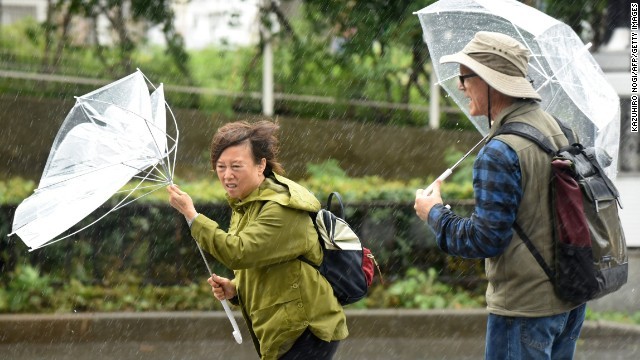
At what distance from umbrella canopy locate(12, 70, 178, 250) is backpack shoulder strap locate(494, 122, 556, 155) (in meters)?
1.35

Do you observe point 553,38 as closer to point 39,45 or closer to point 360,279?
point 360,279

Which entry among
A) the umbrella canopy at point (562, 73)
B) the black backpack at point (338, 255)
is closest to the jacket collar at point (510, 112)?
the umbrella canopy at point (562, 73)

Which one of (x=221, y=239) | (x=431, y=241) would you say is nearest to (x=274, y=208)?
(x=221, y=239)

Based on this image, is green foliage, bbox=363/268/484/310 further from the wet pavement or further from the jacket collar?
the jacket collar

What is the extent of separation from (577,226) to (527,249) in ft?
0.69

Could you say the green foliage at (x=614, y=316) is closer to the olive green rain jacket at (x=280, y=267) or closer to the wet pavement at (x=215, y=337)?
Answer: the wet pavement at (x=215, y=337)

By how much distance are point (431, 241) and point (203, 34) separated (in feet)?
16.8

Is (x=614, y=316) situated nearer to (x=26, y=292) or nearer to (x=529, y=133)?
(x=26, y=292)

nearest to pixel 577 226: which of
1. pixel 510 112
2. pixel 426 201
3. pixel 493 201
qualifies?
pixel 493 201

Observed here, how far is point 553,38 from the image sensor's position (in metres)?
4.38

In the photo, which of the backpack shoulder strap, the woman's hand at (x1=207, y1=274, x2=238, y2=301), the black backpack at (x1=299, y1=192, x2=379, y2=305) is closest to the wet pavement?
the woman's hand at (x1=207, y1=274, x2=238, y2=301)

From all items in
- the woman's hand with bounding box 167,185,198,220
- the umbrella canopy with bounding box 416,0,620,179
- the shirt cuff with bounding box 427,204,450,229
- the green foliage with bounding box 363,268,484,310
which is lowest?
the green foliage with bounding box 363,268,484,310

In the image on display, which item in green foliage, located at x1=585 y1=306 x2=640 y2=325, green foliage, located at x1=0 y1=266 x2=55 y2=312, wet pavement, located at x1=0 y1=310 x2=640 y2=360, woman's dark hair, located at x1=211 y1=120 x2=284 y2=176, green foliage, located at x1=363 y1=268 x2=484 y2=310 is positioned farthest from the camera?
green foliage, located at x1=363 y1=268 x2=484 y2=310

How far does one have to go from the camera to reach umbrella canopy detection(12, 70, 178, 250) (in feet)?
12.7
